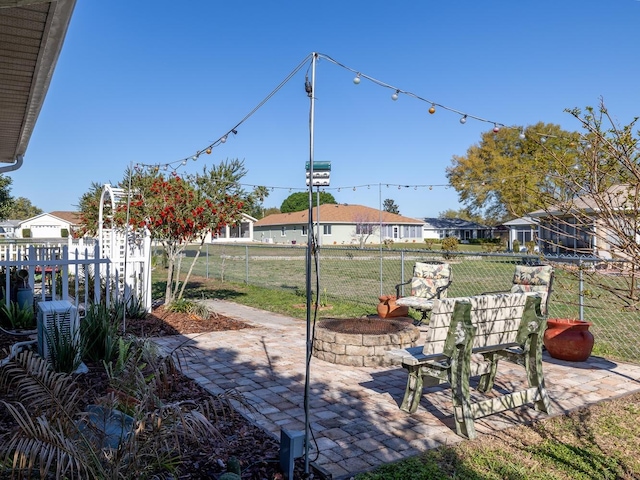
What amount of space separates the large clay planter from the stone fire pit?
1.71m

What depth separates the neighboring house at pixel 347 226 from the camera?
50688 mm

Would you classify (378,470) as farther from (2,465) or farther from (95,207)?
(95,207)

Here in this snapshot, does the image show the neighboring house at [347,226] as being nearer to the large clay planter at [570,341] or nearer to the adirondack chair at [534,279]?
the adirondack chair at [534,279]

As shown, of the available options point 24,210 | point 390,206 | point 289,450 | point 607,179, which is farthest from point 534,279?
point 24,210

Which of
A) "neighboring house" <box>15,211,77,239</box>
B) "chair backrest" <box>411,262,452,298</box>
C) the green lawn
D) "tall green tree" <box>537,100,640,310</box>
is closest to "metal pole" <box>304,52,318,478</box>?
the green lawn

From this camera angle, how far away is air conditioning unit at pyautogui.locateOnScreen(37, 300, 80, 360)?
4832mm

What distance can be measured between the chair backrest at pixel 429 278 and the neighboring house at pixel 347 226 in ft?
128

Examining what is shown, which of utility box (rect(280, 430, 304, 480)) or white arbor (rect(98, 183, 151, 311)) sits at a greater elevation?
white arbor (rect(98, 183, 151, 311))

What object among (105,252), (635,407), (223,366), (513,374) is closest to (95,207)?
(105,252)

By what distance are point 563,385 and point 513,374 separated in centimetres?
60

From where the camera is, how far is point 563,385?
5102 mm

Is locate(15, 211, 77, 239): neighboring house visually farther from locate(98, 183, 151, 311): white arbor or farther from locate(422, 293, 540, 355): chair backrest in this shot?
locate(422, 293, 540, 355): chair backrest

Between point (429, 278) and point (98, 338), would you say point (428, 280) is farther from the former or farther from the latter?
point (98, 338)

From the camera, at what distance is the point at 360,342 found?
5.90m
